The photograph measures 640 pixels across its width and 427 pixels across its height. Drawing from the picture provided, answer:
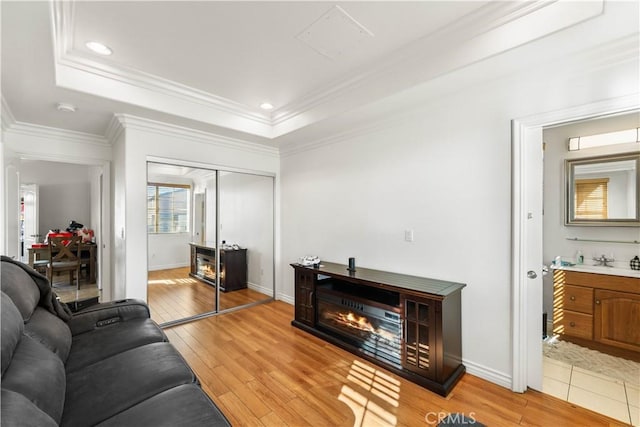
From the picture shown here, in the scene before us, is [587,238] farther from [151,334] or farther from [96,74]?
[96,74]

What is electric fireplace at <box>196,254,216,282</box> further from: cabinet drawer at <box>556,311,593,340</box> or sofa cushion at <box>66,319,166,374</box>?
cabinet drawer at <box>556,311,593,340</box>

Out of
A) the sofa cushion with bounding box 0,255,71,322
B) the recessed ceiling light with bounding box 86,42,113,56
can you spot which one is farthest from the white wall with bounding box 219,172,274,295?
the sofa cushion with bounding box 0,255,71,322

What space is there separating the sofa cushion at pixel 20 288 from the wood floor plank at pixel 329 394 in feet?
4.28

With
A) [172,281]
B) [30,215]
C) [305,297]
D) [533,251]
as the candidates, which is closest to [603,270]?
[533,251]

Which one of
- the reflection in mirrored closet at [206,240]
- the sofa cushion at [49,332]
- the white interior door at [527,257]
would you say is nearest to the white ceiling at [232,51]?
the white interior door at [527,257]

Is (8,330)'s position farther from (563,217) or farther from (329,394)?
(563,217)

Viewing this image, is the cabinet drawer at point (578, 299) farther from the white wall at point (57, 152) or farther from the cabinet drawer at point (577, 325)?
the white wall at point (57, 152)

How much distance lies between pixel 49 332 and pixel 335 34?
267cm

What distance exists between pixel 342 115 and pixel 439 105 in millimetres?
952

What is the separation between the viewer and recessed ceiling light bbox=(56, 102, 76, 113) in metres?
2.72

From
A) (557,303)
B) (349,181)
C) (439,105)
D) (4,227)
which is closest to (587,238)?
(557,303)

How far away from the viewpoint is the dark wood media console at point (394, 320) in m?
2.21

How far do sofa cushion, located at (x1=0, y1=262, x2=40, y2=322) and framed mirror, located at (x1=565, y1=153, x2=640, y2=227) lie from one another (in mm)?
4877

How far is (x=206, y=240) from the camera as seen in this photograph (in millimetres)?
3963
